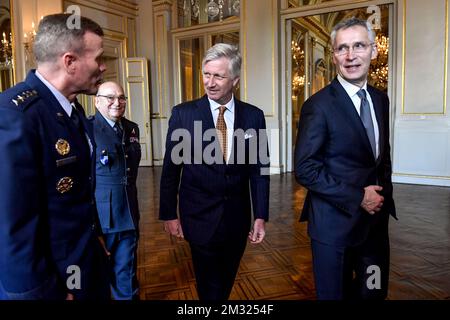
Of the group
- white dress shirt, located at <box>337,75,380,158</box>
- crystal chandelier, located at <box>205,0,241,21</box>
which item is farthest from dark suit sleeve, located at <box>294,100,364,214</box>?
crystal chandelier, located at <box>205,0,241,21</box>

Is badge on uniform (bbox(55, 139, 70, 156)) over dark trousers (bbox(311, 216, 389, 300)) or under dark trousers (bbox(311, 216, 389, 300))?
over

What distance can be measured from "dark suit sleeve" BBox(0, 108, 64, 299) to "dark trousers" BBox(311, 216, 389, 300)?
1048 millimetres

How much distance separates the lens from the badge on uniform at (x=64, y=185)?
1088mm

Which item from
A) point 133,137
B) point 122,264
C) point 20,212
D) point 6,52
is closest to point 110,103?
point 133,137

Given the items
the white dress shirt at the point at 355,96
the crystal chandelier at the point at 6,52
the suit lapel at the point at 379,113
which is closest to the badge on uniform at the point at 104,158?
the white dress shirt at the point at 355,96

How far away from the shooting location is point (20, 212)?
0.95 m

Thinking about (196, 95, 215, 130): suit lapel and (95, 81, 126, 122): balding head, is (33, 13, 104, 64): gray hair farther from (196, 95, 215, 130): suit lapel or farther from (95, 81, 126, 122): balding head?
(95, 81, 126, 122): balding head

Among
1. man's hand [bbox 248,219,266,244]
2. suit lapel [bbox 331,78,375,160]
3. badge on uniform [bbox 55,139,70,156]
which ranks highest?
suit lapel [bbox 331,78,375,160]

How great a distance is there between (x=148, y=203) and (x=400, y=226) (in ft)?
10.9

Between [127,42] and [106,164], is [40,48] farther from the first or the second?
[127,42]

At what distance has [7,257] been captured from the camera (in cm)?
95

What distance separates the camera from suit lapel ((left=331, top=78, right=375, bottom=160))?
4.75 ft

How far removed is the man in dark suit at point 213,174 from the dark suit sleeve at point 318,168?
0.35 meters

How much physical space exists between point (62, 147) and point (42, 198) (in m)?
0.16
